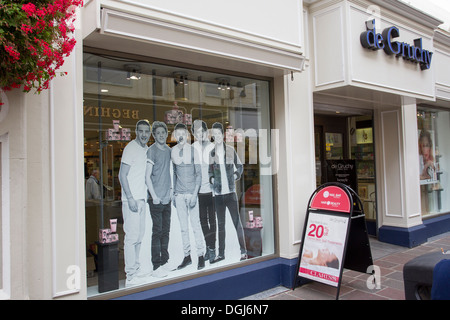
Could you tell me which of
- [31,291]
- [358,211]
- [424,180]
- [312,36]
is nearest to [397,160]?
→ [424,180]

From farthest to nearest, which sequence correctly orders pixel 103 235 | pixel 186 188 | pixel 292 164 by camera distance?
1. pixel 292 164
2. pixel 186 188
3. pixel 103 235

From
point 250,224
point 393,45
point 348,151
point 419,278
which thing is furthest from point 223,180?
point 348,151

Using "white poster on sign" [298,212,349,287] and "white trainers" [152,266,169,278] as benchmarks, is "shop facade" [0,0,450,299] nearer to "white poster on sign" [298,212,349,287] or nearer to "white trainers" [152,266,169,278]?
"white trainers" [152,266,169,278]

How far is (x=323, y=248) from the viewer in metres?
4.68

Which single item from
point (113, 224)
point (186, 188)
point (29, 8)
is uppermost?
point (29, 8)

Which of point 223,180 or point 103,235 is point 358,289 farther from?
point 103,235

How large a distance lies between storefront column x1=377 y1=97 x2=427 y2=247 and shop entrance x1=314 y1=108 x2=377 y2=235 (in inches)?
11.8

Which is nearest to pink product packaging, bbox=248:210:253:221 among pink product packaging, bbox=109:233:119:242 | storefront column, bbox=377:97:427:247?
pink product packaging, bbox=109:233:119:242

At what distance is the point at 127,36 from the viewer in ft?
10.9

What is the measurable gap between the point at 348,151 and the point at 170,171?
16.9 feet

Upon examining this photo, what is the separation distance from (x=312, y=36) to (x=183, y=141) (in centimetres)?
286

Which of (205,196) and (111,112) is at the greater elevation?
(111,112)

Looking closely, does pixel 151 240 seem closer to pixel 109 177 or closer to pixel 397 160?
pixel 109 177

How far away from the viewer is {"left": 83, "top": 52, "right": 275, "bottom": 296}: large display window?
388cm
